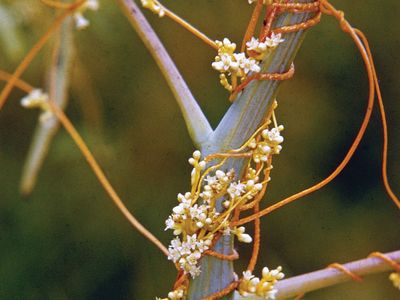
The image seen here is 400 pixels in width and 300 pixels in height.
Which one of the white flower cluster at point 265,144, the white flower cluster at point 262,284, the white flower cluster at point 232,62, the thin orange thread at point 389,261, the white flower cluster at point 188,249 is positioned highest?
the white flower cluster at point 232,62

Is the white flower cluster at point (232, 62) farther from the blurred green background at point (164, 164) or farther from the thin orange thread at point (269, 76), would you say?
the blurred green background at point (164, 164)

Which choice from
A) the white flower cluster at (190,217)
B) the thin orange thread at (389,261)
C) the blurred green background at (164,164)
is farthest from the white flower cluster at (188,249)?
the blurred green background at (164,164)

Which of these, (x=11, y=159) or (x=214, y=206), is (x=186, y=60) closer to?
(x=11, y=159)


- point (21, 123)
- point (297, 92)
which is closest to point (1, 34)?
point (21, 123)

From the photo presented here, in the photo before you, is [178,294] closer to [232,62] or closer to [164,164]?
[232,62]

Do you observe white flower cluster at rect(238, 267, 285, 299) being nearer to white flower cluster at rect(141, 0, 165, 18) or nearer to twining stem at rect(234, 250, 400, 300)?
twining stem at rect(234, 250, 400, 300)

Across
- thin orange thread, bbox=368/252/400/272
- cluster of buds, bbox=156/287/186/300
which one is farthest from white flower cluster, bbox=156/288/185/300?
thin orange thread, bbox=368/252/400/272
